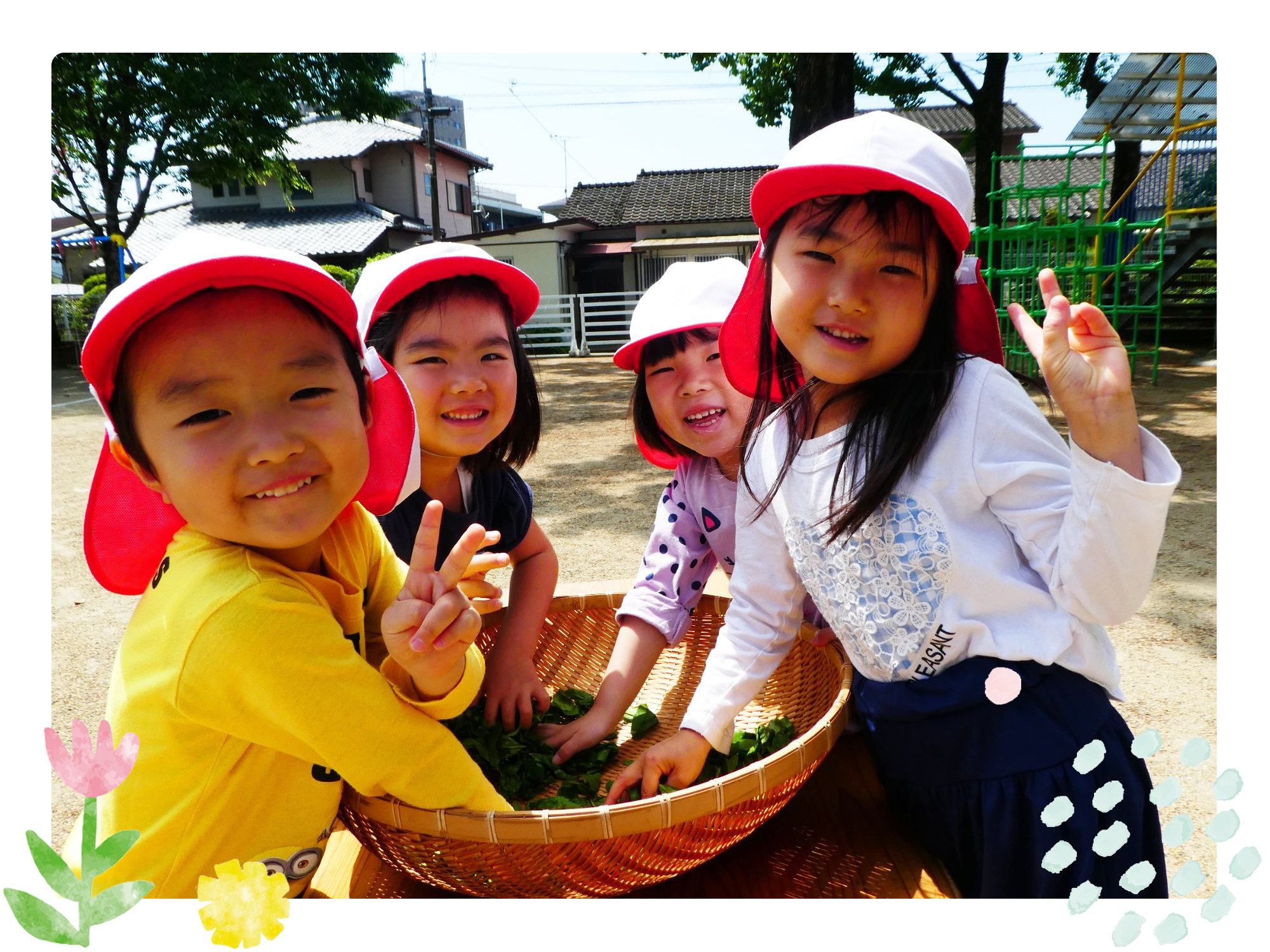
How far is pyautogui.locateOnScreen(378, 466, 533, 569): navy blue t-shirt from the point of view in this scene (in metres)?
1.29

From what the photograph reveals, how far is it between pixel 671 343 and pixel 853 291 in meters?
0.51

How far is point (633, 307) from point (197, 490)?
0.78 m

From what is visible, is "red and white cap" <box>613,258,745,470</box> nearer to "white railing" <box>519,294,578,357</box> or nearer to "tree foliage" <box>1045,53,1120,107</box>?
"white railing" <box>519,294,578,357</box>

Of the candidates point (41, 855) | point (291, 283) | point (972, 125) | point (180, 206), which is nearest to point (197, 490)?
point (291, 283)

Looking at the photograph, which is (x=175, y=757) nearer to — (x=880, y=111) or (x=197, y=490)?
(x=197, y=490)

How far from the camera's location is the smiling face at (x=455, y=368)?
44.7 inches

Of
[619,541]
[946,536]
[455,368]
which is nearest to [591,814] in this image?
[946,536]

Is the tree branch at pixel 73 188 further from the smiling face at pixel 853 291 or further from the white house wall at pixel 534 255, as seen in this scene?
the smiling face at pixel 853 291

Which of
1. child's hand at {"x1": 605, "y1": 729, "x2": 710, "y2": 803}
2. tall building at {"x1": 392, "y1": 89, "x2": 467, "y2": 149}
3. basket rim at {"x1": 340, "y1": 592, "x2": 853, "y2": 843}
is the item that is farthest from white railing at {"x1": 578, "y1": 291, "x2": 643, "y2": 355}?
basket rim at {"x1": 340, "y1": 592, "x2": 853, "y2": 843}

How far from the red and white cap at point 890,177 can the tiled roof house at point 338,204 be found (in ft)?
1.12

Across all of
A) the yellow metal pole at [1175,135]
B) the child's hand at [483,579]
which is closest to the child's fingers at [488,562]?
the child's hand at [483,579]

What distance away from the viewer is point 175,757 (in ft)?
2.36

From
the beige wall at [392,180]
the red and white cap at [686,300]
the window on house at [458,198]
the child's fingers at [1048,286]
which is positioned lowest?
the child's fingers at [1048,286]

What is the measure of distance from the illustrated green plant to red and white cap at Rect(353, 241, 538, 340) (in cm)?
62
